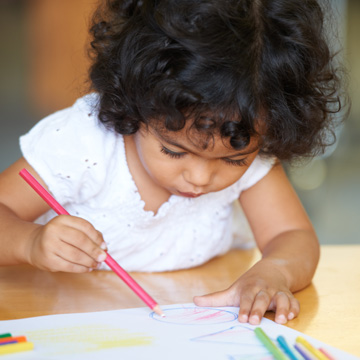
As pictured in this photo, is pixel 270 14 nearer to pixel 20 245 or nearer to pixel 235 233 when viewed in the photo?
pixel 20 245

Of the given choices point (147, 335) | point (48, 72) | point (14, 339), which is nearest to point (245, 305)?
point (147, 335)

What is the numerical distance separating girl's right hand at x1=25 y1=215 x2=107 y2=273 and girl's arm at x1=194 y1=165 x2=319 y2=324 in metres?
0.12

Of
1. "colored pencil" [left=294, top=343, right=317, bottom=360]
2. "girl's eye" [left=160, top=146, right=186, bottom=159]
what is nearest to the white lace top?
"girl's eye" [left=160, top=146, right=186, bottom=159]

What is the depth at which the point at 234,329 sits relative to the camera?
19.8 inches

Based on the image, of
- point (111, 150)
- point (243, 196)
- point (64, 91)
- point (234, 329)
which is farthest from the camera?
point (64, 91)

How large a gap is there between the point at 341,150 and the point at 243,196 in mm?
2026

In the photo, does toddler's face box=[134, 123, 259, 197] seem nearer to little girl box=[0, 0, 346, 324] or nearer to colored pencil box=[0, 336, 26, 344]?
little girl box=[0, 0, 346, 324]

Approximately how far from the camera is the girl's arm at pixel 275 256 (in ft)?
1.85

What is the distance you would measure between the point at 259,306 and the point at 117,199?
29cm

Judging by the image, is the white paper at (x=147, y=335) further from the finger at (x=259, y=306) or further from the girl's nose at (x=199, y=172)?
the girl's nose at (x=199, y=172)

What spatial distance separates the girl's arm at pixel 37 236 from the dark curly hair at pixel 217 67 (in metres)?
0.13

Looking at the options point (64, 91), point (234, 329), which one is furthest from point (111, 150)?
point (64, 91)

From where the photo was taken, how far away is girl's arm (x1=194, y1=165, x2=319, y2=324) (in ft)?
1.85

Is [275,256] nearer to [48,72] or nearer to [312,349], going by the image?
[312,349]
